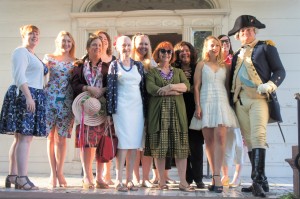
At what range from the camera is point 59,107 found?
478cm

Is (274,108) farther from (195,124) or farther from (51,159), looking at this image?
(51,159)

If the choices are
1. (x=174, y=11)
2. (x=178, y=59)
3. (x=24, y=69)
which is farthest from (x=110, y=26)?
(x=24, y=69)

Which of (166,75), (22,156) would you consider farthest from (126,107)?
(22,156)

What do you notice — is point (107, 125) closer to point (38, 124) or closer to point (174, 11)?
point (38, 124)

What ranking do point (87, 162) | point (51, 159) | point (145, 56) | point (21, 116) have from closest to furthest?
point (21, 116)
point (87, 162)
point (51, 159)
point (145, 56)

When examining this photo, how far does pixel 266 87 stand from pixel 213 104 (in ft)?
2.09

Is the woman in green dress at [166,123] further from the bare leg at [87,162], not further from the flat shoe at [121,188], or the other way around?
the bare leg at [87,162]

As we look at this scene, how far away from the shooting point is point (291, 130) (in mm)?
6992

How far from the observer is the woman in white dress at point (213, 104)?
14.9ft

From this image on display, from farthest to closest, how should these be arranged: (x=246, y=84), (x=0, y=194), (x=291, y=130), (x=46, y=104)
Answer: (x=291, y=130) < (x=46, y=104) < (x=246, y=84) < (x=0, y=194)

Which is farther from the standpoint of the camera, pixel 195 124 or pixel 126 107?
pixel 195 124

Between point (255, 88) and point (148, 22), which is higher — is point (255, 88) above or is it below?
below

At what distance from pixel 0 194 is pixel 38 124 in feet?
2.76

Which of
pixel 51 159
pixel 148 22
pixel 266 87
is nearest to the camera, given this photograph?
pixel 266 87
